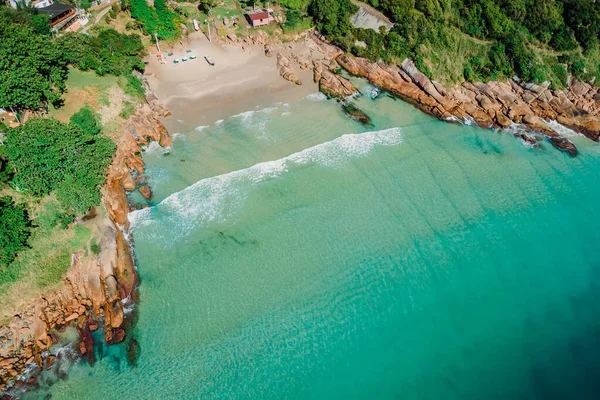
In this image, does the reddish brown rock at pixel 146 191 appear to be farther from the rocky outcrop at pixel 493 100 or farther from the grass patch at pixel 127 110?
the rocky outcrop at pixel 493 100

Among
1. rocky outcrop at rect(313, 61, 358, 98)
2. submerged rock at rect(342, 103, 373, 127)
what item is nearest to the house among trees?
rocky outcrop at rect(313, 61, 358, 98)

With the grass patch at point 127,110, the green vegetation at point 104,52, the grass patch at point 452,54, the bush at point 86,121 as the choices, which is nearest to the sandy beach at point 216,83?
the green vegetation at point 104,52

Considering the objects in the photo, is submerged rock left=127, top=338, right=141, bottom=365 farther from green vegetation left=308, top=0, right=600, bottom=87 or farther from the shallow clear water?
green vegetation left=308, top=0, right=600, bottom=87

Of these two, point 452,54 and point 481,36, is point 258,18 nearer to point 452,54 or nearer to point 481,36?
point 452,54

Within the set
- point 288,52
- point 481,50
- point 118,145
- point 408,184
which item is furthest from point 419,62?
point 118,145

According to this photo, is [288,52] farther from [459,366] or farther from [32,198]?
[459,366]

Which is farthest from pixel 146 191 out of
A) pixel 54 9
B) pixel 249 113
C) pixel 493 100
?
pixel 493 100
